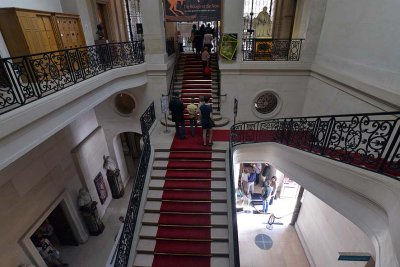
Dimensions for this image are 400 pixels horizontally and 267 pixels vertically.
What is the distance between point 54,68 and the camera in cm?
577

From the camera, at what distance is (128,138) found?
1313 centimetres

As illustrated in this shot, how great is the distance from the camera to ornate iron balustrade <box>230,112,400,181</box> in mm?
3521

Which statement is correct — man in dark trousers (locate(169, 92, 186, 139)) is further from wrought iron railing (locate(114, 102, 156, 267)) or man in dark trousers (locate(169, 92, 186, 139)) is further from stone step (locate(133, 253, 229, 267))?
stone step (locate(133, 253, 229, 267))

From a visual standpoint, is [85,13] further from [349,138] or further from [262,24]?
[349,138]

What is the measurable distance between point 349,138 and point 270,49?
4.75 metres

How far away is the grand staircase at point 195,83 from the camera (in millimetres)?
9578

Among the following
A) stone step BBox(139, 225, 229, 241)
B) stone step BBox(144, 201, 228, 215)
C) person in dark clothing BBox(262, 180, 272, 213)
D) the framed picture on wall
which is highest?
stone step BBox(144, 201, 228, 215)

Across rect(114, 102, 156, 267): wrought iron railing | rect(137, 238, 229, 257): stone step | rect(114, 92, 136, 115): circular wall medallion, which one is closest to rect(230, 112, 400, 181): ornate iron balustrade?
rect(114, 102, 156, 267): wrought iron railing

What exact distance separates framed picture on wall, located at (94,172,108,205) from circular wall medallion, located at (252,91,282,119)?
7215mm

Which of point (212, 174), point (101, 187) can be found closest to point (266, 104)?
point (212, 174)

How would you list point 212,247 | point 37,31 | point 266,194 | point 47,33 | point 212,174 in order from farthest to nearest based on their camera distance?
point 266,194, point 47,33, point 212,174, point 37,31, point 212,247

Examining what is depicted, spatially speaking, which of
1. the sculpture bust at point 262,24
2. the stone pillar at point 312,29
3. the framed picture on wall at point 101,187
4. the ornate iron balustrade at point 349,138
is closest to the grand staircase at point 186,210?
the ornate iron balustrade at point 349,138

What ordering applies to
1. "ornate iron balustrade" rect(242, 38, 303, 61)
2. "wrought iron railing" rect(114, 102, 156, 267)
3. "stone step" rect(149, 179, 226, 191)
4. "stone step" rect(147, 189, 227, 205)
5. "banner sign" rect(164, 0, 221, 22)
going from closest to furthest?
"wrought iron railing" rect(114, 102, 156, 267), "stone step" rect(147, 189, 227, 205), "stone step" rect(149, 179, 226, 191), "banner sign" rect(164, 0, 221, 22), "ornate iron balustrade" rect(242, 38, 303, 61)

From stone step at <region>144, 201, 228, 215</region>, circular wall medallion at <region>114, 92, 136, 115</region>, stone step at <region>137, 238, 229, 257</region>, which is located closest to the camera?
stone step at <region>137, 238, 229, 257</region>
